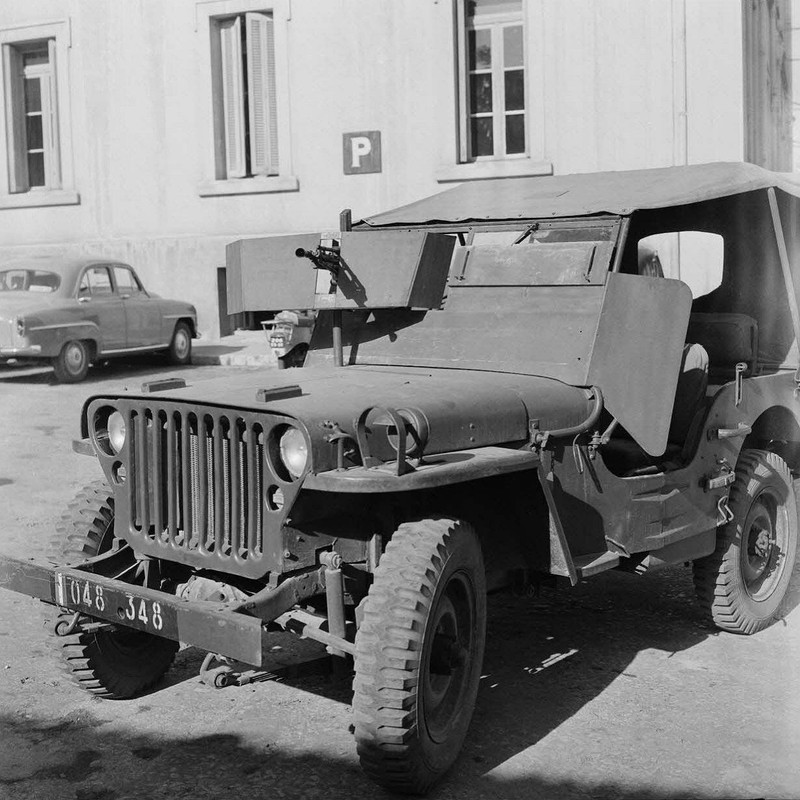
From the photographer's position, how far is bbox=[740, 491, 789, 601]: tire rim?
19.2 feet

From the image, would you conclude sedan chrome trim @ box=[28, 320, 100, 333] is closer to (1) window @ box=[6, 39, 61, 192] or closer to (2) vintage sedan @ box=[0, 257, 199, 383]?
(2) vintage sedan @ box=[0, 257, 199, 383]

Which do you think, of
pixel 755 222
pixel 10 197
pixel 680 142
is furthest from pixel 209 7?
pixel 755 222

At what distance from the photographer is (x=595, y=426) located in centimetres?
487

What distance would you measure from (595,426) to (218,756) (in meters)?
1.89

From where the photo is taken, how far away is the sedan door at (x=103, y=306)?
1522cm

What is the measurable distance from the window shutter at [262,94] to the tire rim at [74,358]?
16.2 feet

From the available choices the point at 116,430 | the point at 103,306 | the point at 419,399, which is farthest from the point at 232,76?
the point at 419,399

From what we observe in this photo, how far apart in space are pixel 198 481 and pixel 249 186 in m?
14.5

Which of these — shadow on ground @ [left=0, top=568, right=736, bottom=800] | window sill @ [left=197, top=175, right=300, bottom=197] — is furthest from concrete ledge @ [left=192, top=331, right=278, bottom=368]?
shadow on ground @ [left=0, top=568, right=736, bottom=800]

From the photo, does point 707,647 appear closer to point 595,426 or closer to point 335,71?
point 595,426

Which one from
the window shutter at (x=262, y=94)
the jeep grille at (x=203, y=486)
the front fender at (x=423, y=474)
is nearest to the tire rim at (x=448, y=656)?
the front fender at (x=423, y=474)

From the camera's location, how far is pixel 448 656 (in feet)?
13.5

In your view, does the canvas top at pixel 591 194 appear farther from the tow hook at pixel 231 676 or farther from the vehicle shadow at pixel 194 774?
the vehicle shadow at pixel 194 774

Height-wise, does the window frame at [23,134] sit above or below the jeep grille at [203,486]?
above
